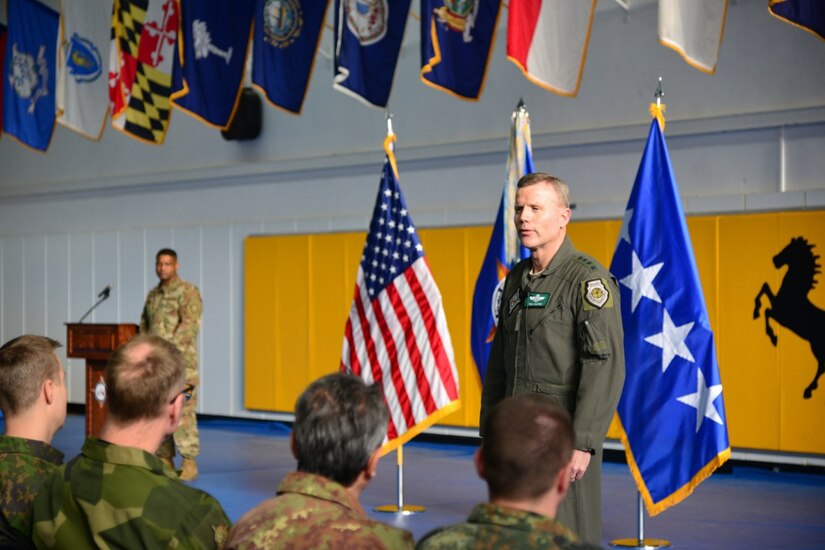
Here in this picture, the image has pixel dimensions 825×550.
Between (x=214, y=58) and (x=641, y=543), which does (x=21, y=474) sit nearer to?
(x=641, y=543)

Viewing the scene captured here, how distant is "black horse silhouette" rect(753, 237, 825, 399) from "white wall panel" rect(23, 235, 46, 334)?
9.78m

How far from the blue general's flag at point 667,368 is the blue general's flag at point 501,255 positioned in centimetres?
95

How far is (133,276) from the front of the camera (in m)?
13.7

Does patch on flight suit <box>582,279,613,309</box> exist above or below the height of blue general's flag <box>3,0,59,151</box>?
below

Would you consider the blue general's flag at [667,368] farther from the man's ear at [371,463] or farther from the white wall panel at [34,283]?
the white wall panel at [34,283]

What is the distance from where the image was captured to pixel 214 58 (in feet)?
29.0

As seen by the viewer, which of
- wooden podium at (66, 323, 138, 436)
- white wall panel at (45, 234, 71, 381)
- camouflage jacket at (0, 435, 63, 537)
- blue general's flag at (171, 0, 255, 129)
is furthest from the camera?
white wall panel at (45, 234, 71, 381)

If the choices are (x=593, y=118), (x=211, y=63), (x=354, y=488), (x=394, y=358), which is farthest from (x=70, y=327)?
(x=354, y=488)

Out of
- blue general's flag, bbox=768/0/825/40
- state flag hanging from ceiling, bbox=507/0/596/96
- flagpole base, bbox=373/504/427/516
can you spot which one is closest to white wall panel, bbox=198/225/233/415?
flagpole base, bbox=373/504/427/516

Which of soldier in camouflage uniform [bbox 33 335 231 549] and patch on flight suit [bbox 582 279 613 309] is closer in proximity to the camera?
soldier in camouflage uniform [bbox 33 335 231 549]

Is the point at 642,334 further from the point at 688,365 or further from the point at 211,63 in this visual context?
the point at 211,63

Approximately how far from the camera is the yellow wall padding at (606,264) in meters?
8.49

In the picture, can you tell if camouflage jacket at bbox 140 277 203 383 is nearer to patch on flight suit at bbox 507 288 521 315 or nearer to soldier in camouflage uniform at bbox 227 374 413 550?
patch on flight suit at bbox 507 288 521 315

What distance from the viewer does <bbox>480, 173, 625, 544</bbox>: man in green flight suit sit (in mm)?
3807
